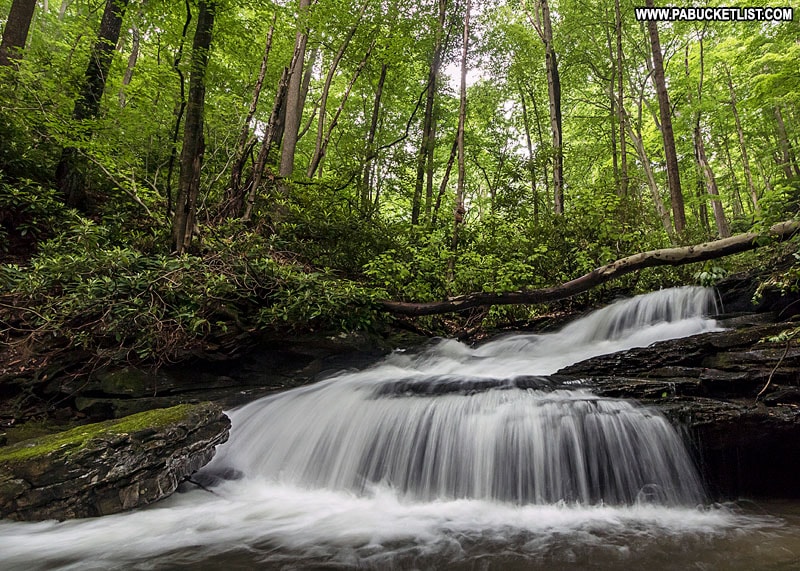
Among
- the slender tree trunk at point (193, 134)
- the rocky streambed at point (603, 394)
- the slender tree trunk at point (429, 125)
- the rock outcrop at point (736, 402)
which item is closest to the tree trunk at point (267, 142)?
the slender tree trunk at point (193, 134)

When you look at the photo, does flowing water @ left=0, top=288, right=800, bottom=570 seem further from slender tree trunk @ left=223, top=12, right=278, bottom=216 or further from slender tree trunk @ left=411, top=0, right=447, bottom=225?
slender tree trunk @ left=411, top=0, right=447, bottom=225

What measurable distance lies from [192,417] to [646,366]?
511cm

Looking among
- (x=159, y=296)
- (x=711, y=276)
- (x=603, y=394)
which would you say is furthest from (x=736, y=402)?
(x=159, y=296)

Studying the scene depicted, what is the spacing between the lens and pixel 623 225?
8453 millimetres

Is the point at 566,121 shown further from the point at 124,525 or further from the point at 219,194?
the point at 124,525

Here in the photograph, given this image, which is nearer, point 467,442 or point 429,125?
point 467,442

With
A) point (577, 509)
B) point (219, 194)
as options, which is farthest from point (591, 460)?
point (219, 194)

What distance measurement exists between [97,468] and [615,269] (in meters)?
6.45

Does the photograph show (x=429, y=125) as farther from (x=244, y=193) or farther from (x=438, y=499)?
(x=438, y=499)

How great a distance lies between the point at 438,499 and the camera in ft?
13.2

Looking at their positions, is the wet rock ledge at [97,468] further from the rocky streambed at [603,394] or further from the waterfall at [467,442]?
the waterfall at [467,442]

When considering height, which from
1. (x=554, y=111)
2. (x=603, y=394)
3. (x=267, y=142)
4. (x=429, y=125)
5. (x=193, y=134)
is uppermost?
(x=554, y=111)

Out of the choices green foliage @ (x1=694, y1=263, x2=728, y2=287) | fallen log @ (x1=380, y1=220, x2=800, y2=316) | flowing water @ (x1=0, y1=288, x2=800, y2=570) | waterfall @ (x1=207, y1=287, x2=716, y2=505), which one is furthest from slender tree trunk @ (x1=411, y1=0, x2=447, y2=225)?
flowing water @ (x1=0, y1=288, x2=800, y2=570)

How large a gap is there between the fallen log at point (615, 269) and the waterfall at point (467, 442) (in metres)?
1.19
